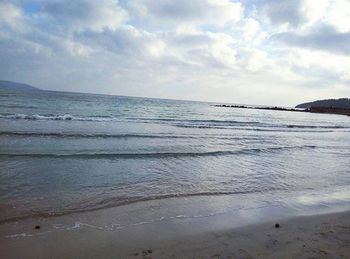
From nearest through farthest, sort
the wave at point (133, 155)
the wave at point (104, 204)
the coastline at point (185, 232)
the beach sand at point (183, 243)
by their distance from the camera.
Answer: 1. the beach sand at point (183, 243)
2. the coastline at point (185, 232)
3. the wave at point (104, 204)
4. the wave at point (133, 155)

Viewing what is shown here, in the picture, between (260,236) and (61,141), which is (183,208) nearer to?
(260,236)

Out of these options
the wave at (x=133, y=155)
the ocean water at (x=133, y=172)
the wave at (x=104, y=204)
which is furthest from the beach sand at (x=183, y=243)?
the wave at (x=133, y=155)

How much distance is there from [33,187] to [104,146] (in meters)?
8.14

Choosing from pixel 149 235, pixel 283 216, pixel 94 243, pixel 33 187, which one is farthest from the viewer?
pixel 33 187

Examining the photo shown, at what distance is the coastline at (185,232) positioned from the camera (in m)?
5.59

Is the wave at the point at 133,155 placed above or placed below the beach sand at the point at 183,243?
below

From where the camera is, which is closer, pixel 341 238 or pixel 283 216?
pixel 341 238

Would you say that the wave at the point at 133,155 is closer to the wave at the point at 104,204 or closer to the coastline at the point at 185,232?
the wave at the point at 104,204

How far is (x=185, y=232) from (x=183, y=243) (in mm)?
593

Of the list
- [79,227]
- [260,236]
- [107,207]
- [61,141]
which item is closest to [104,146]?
[61,141]

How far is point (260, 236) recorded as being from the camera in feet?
21.4

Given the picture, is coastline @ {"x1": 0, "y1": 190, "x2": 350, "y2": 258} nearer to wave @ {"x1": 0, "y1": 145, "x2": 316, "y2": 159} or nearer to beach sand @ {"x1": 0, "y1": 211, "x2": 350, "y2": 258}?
beach sand @ {"x1": 0, "y1": 211, "x2": 350, "y2": 258}

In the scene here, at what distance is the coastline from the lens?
559 cm

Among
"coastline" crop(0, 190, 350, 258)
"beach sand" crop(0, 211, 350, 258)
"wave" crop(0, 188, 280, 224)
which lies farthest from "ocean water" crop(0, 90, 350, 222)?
"beach sand" crop(0, 211, 350, 258)
